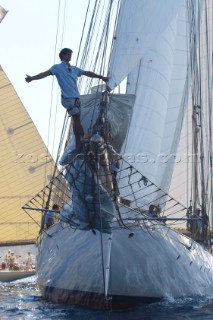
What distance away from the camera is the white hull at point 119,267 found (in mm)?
10719

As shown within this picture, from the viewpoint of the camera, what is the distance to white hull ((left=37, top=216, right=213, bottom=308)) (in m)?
10.7

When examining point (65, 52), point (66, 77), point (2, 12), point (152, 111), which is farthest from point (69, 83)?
point (2, 12)

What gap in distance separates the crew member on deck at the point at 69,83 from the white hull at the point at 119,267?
5.72 feet

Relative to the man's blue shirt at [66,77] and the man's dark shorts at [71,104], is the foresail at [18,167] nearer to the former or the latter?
the man's dark shorts at [71,104]

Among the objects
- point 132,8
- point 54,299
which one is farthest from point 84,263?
point 132,8

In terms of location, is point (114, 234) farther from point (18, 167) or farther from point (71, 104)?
point (18, 167)

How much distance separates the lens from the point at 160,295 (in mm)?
11266

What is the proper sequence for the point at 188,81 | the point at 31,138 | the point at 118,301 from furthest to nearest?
the point at 31,138, the point at 188,81, the point at 118,301

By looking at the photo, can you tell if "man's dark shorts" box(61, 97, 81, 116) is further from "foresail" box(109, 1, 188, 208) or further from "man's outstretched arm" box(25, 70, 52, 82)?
"foresail" box(109, 1, 188, 208)

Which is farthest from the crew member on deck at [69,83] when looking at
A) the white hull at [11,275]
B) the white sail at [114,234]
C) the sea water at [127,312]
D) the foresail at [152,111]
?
the white hull at [11,275]

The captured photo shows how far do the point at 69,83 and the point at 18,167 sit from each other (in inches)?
575

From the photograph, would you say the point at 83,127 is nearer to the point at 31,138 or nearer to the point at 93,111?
the point at 93,111

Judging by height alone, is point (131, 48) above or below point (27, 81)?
above

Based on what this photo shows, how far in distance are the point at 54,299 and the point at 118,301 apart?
1.85 meters
